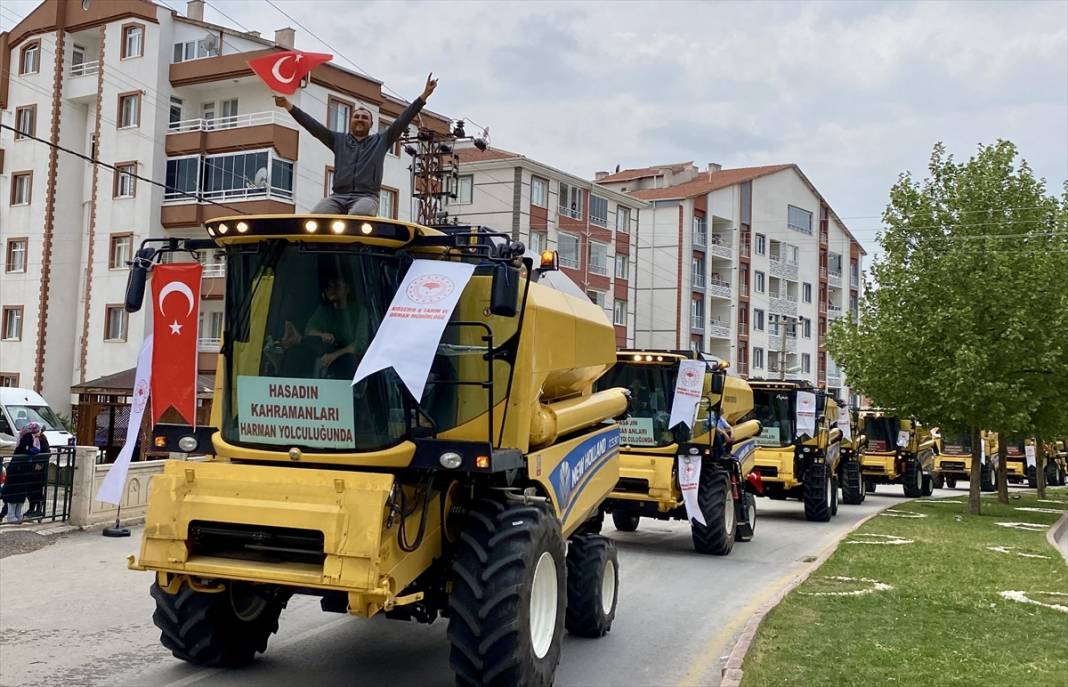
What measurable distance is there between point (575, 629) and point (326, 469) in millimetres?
3652

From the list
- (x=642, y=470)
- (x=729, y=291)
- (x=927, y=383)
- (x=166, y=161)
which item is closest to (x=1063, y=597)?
(x=642, y=470)

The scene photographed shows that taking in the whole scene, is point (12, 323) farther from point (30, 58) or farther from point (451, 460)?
point (451, 460)

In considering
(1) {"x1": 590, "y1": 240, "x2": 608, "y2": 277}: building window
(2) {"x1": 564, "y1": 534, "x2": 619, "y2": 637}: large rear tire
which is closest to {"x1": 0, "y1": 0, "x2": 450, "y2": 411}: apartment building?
(1) {"x1": 590, "y1": 240, "x2": 608, "y2": 277}: building window

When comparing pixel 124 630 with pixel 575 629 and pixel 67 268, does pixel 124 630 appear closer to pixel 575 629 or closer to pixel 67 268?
pixel 575 629

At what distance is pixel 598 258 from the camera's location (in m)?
56.4

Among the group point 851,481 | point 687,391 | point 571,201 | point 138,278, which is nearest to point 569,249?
point 571,201

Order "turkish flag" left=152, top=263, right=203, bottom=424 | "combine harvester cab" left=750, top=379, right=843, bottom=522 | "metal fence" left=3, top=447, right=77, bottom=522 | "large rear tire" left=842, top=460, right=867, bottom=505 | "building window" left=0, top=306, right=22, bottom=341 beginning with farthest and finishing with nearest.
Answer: "building window" left=0, top=306, right=22, bottom=341 → "large rear tire" left=842, top=460, right=867, bottom=505 → "combine harvester cab" left=750, top=379, right=843, bottom=522 → "metal fence" left=3, top=447, right=77, bottom=522 → "turkish flag" left=152, top=263, right=203, bottom=424

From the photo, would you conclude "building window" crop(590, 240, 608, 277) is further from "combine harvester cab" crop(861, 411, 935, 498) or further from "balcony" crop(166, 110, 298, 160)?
"combine harvester cab" crop(861, 411, 935, 498)

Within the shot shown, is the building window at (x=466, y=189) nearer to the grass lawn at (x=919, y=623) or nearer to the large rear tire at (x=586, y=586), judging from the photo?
the grass lawn at (x=919, y=623)

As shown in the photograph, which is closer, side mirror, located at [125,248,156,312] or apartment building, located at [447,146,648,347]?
side mirror, located at [125,248,156,312]

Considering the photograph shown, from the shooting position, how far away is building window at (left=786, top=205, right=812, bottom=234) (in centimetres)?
7262

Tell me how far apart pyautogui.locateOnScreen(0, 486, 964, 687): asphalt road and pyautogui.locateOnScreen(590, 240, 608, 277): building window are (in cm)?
4246

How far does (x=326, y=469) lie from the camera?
6395mm

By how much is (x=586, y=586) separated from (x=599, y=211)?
48.7 meters
